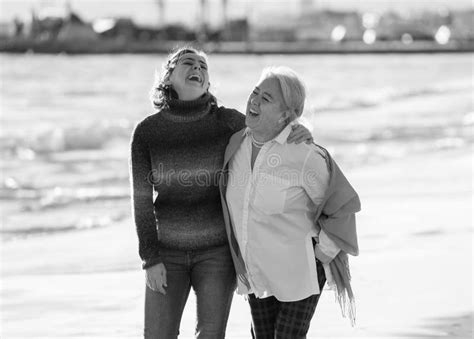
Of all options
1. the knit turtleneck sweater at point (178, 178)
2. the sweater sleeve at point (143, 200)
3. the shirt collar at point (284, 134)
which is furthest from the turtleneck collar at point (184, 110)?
the shirt collar at point (284, 134)

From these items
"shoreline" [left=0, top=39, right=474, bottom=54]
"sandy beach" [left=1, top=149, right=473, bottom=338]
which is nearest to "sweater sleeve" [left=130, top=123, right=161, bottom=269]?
"sandy beach" [left=1, top=149, right=473, bottom=338]

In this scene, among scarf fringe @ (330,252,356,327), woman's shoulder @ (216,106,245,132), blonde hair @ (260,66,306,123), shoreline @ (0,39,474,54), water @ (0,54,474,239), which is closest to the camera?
blonde hair @ (260,66,306,123)

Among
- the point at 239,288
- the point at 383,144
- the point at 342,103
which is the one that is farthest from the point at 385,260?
the point at 342,103

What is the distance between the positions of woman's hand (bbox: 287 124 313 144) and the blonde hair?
0.04 m

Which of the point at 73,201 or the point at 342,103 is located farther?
the point at 342,103

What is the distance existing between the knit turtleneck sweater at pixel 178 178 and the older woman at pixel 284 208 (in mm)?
76

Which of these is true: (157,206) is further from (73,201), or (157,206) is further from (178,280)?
(73,201)

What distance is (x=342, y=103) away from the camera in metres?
36.7

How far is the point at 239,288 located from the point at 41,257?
519cm

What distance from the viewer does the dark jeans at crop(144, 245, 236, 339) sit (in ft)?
12.9

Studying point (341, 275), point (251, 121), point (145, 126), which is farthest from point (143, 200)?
point (341, 275)

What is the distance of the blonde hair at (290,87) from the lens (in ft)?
12.3

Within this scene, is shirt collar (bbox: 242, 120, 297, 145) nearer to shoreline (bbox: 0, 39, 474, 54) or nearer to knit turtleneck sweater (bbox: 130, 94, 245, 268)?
knit turtleneck sweater (bbox: 130, 94, 245, 268)

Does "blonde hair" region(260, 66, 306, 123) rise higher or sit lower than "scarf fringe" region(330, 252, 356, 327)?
higher
